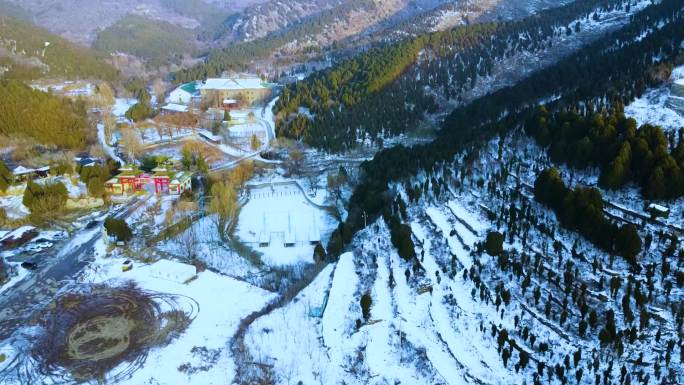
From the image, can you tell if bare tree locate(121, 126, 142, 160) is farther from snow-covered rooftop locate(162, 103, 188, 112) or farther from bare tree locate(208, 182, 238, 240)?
bare tree locate(208, 182, 238, 240)

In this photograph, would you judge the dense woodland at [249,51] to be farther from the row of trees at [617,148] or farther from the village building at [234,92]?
the row of trees at [617,148]

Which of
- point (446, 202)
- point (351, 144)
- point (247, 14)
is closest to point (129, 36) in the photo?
point (247, 14)

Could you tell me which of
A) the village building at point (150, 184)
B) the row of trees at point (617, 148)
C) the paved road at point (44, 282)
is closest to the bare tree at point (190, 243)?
the paved road at point (44, 282)

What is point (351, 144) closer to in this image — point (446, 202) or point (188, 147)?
point (188, 147)

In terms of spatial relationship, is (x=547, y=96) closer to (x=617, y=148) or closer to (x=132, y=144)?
(x=617, y=148)

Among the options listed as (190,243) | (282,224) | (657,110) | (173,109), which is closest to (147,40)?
(173,109)

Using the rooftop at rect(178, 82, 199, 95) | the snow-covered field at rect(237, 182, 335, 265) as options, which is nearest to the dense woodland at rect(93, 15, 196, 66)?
the rooftop at rect(178, 82, 199, 95)
